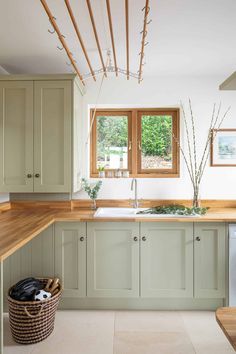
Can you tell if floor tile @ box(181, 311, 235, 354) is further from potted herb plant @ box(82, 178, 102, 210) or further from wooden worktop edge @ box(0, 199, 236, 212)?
potted herb plant @ box(82, 178, 102, 210)

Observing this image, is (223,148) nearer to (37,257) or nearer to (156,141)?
(156,141)

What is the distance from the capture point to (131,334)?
89.0 inches

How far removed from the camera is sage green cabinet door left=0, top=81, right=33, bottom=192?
9.06ft

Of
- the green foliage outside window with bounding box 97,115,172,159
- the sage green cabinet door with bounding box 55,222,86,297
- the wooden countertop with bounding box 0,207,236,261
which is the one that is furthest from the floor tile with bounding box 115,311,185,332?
the green foliage outside window with bounding box 97,115,172,159

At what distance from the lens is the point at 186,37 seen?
90.5 inches

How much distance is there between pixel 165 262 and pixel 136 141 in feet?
4.56

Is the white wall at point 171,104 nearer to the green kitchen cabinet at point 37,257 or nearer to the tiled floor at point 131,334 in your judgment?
the green kitchen cabinet at point 37,257

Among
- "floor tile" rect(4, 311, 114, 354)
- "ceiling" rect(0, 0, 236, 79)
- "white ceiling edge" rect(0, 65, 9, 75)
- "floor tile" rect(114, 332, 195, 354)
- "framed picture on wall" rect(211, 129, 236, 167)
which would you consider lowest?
"floor tile" rect(4, 311, 114, 354)

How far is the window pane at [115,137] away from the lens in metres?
3.36

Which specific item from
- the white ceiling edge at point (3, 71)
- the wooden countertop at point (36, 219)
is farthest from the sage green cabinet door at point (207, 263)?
the white ceiling edge at point (3, 71)

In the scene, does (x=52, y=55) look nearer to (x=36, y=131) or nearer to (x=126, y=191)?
(x=36, y=131)

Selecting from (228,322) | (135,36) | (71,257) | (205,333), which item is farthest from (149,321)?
(135,36)

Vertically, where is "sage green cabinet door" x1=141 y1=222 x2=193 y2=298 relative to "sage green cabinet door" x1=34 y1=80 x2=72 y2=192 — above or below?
below

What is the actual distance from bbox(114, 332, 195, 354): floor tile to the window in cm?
163
